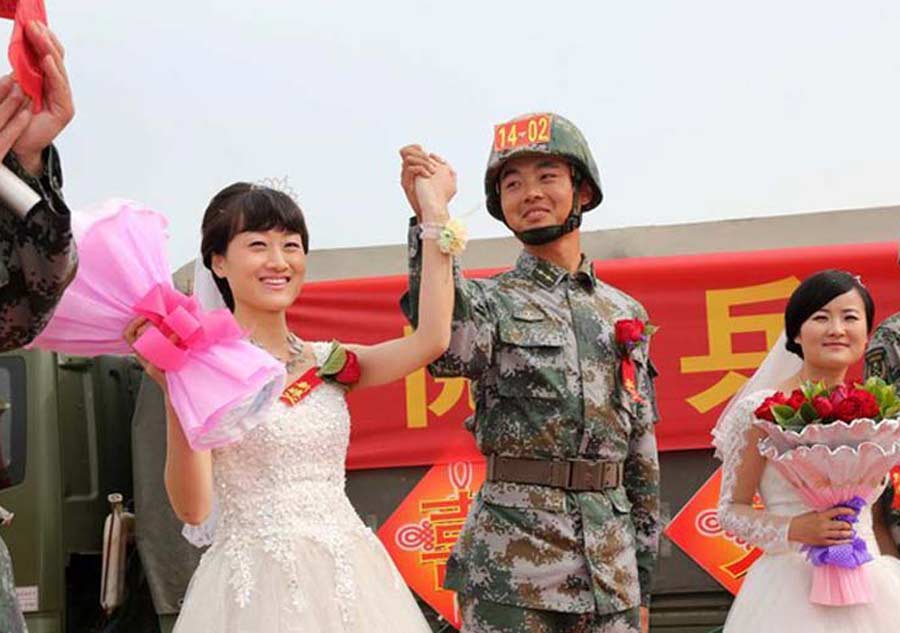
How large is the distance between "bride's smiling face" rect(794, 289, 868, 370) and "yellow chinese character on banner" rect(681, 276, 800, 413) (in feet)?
5.66

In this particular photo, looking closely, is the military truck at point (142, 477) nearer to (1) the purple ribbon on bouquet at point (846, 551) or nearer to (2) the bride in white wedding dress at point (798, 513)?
(2) the bride in white wedding dress at point (798, 513)

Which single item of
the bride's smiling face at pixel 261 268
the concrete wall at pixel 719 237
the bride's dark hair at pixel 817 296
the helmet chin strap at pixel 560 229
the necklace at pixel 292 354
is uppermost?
the concrete wall at pixel 719 237

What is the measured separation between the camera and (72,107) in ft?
5.25

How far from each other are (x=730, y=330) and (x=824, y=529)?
216cm

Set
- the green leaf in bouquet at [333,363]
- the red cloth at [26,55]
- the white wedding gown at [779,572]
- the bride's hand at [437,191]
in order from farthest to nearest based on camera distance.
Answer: the white wedding gown at [779,572] → the green leaf in bouquet at [333,363] → the bride's hand at [437,191] → the red cloth at [26,55]

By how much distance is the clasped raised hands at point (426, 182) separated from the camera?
9.88 ft

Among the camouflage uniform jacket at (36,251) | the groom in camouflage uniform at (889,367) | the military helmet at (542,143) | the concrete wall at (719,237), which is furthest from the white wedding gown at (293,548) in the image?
the concrete wall at (719,237)

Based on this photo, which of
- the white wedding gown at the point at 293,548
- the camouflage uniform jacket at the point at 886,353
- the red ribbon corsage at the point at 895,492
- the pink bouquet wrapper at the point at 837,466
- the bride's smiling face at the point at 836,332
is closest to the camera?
the white wedding gown at the point at 293,548

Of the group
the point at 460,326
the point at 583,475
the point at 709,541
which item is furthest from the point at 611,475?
the point at 709,541

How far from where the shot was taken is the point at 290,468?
2.98 m

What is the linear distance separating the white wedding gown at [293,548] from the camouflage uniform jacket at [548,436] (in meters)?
0.26

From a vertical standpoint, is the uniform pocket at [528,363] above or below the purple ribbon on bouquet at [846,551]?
above

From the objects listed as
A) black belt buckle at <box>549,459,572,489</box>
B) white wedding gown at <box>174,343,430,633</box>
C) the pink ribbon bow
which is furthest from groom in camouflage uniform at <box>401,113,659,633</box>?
the pink ribbon bow

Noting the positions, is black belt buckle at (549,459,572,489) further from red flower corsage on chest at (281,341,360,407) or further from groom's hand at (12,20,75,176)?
groom's hand at (12,20,75,176)
